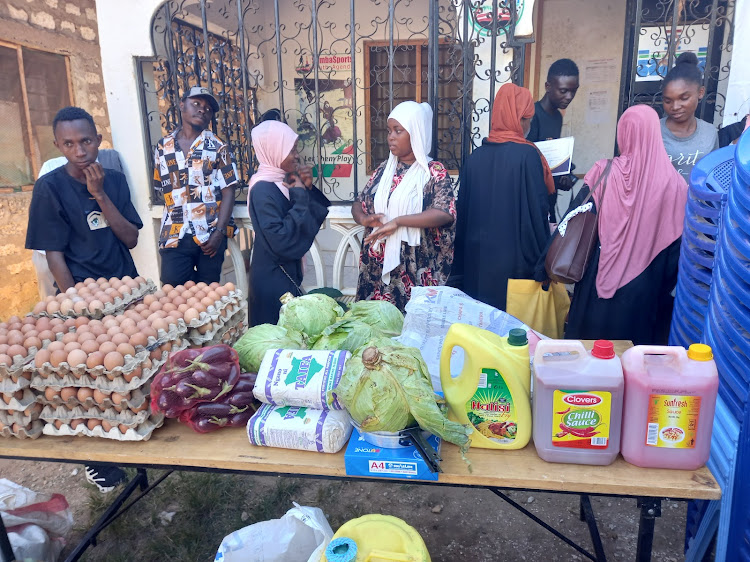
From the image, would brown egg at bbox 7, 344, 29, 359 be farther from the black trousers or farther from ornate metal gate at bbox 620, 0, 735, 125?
ornate metal gate at bbox 620, 0, 735, 125

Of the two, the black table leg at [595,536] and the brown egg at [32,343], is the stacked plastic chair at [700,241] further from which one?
the brown egg at [32,343]

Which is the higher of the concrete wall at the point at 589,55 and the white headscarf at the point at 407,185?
the concrete wall at the point at 589,55

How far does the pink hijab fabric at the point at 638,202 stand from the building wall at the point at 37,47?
587cm

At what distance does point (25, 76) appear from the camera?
5.73 metres

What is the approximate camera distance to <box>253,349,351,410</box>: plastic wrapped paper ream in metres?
1.51

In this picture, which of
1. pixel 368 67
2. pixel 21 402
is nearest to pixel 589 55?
pixel 368 67

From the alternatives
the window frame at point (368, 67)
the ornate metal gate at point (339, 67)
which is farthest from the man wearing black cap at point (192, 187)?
the window frame at point (368, 67)

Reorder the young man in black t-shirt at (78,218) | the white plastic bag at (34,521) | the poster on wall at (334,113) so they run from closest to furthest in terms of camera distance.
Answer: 1. the white plastic bag at (34,521)
2. the young man in black t-shirt at (78,218)
3. the poster on wall at (334,113)

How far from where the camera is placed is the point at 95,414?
1632mm

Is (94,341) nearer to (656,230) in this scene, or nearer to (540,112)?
(656,230)

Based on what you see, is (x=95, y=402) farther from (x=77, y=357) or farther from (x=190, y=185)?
(x=190, y=185)

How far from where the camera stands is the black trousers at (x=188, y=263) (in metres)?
3.65

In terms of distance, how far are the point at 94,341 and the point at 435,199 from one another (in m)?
2.05

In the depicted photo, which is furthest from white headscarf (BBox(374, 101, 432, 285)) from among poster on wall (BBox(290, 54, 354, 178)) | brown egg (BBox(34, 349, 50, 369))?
poster on wall (BBox(290, 54, 354, 178))
